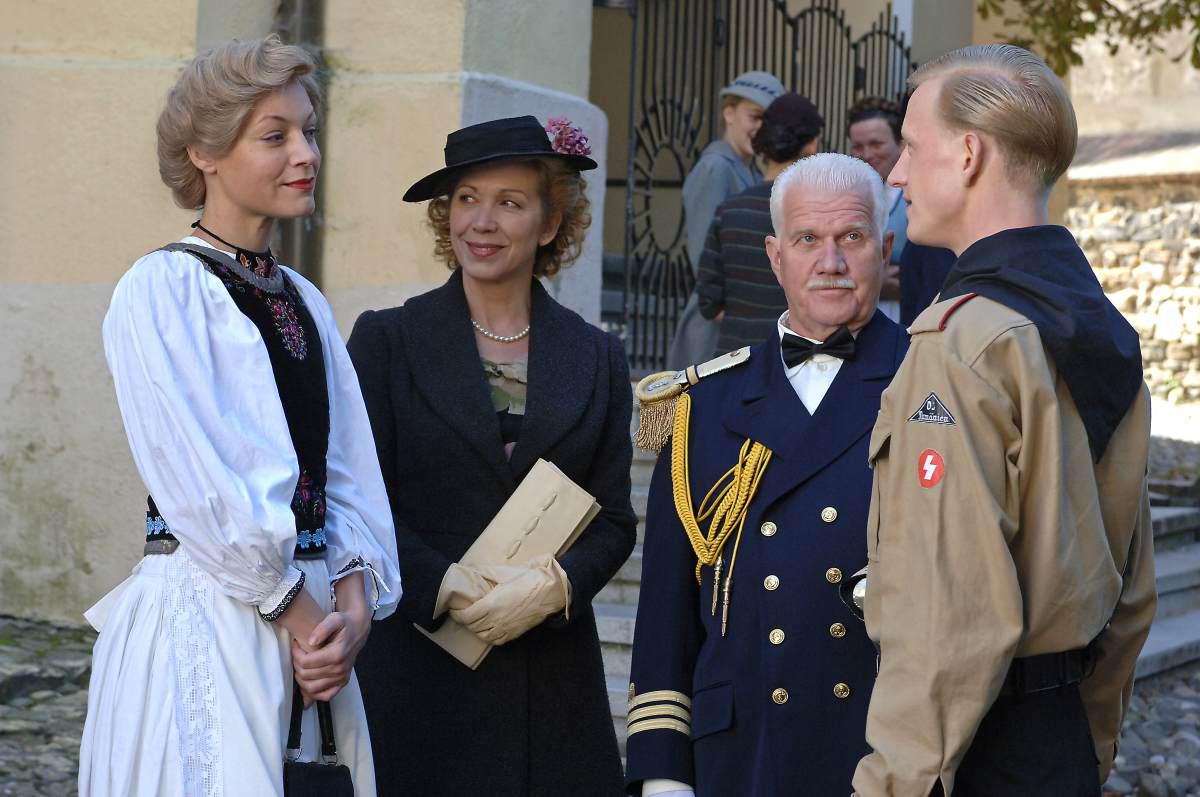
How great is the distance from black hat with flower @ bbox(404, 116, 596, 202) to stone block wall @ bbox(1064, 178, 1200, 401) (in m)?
15.1

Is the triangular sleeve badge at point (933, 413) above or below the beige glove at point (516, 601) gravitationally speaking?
above

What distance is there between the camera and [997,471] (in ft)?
7.00

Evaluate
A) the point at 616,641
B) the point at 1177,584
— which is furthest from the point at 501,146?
the point at 1177,584

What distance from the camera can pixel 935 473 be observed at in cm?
214

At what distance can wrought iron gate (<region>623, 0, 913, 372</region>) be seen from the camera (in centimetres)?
816

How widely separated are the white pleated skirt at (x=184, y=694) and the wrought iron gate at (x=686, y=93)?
200 inches

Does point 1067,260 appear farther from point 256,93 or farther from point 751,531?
point 256,93

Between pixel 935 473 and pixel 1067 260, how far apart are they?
393 millimetres

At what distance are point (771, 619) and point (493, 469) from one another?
0.84 m

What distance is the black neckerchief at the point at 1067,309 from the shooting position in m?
2.17

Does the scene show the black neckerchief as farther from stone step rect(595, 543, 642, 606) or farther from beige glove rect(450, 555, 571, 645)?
stone step rect(595, 543, 642, 606)

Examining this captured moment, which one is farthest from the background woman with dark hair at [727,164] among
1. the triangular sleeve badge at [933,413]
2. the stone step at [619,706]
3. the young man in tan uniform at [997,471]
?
the triangular sleeve badge at [933,413]

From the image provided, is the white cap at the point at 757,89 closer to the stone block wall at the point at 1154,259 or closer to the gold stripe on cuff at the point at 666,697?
the gold stripe on cuff at the point at 666,697

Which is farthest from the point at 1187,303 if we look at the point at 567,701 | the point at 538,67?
the point at 567,701
